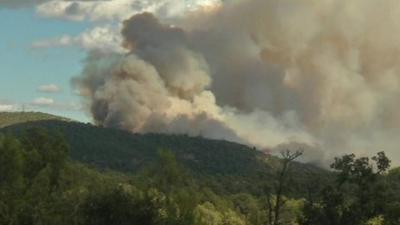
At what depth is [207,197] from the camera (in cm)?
14450

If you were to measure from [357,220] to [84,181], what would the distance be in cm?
4939

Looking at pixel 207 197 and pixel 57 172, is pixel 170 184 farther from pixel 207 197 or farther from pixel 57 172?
pixel 207 197

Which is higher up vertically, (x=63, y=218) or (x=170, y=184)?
(x=170, y=184)

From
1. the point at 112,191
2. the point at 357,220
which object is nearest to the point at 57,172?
the point at 112,191

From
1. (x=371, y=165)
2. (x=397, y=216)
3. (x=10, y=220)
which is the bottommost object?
(x=10, y=220)

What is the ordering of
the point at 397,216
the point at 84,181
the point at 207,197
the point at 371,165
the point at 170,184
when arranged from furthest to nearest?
1. the point at 207,197
2. the point at 170,184
3. the point at 84,181
4. the point at 371,165
5. the point at 397,216

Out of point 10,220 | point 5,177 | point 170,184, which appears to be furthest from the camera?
point 170,184

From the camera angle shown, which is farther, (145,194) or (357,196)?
(145,194)

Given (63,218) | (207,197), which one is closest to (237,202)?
(207,197)

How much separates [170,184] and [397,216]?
53.3 m

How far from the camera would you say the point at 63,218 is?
258 feet

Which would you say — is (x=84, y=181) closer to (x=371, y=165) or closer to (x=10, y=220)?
(x=10, y=220)

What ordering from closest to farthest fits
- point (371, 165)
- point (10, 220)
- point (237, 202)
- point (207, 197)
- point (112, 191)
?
1. point (371, 165)
2. point (10, 220)
3. point (112, 191)
4. point (207, 197)
5. point (237, 202)

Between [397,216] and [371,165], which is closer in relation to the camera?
[397,216]
